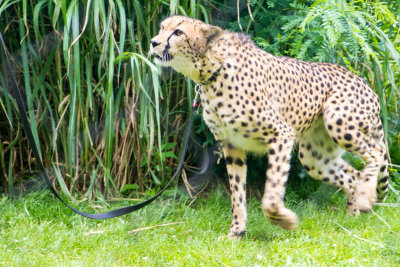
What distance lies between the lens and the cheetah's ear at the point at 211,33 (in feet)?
9.20

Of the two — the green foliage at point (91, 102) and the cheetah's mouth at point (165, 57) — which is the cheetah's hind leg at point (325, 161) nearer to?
the green foliage at point (91, 102)

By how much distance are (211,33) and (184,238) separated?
1.12 m

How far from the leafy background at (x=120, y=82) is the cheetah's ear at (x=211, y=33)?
1.41ft

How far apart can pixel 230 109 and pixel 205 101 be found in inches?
6.3

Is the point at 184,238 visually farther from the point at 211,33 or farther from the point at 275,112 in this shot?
the point at 211,33

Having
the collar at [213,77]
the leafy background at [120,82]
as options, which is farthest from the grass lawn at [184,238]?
the collar at [213,77]

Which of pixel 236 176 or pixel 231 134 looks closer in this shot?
pixel 231 134

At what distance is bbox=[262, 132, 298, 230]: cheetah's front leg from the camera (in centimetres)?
264

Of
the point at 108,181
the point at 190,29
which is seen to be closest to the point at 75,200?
the point at 108,181

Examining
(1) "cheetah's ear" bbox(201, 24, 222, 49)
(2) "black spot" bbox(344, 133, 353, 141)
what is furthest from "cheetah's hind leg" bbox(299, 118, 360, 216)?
(1) "cheetah's ear" bbox(201, 24, 222, 49)

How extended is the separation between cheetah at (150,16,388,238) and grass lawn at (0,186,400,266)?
16 centimetres

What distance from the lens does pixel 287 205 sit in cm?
352

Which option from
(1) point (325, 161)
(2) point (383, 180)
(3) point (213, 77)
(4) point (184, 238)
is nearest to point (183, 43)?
(3) point (213, 77)

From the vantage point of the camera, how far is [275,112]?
117 inches
